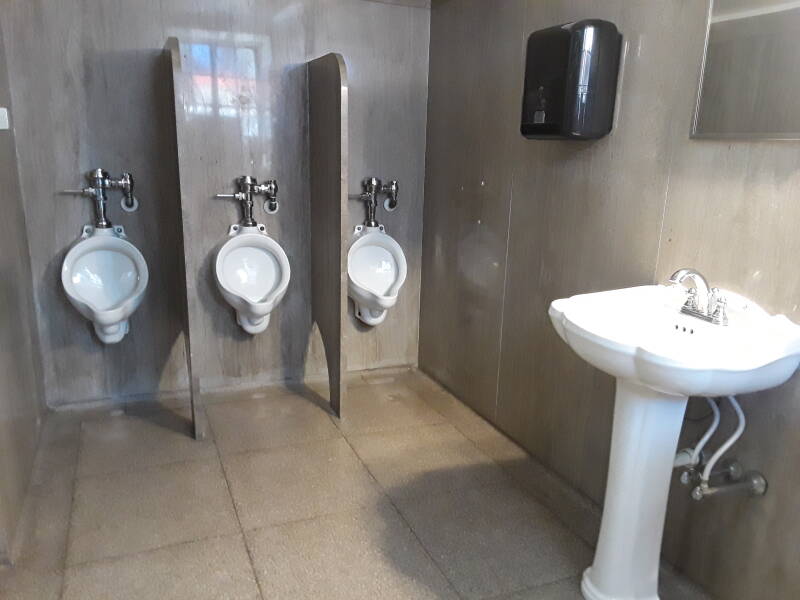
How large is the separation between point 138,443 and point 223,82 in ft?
5.83

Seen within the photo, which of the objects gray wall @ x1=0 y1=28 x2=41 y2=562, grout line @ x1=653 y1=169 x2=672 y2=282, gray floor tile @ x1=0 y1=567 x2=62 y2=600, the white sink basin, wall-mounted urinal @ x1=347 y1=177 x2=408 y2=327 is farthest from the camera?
wall-mounted urinal @ x1=347 y1=177 x2=408 y2=327

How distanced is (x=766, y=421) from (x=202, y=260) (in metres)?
2.60

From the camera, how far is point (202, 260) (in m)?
3.21

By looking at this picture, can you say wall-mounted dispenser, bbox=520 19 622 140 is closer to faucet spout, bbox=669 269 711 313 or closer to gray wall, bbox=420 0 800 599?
gray wall, bbox=420 0 800 599

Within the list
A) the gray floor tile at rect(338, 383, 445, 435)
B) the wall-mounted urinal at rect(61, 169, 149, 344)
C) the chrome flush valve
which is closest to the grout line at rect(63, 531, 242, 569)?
the gray floor tile at rect(338, 383, 445, 435)

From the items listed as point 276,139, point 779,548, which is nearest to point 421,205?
point 276,139

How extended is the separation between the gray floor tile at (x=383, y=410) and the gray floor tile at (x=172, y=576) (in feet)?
3.23

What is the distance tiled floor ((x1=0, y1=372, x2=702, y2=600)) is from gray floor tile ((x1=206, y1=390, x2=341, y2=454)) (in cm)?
1

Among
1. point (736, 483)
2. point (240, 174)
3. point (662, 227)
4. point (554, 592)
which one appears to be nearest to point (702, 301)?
point (662, 227)

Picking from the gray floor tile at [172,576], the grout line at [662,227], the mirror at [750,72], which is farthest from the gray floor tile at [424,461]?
the mirror at [750,72]

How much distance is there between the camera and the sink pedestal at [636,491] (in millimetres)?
1694

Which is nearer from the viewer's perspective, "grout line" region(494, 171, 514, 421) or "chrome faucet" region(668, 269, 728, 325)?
"chrome faucet" region(668, 269, 728, 325)

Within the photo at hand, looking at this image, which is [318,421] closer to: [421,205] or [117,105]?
[421,205]

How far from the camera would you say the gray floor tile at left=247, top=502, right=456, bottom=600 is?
194cm
